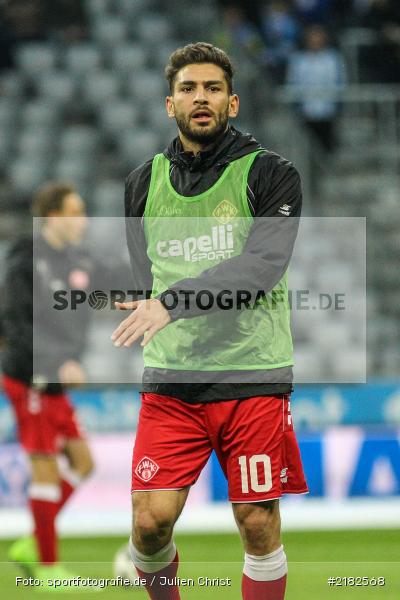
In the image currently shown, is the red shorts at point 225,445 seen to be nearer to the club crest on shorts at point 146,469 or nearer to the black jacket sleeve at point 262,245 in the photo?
the club crest on shorts at point 146,469

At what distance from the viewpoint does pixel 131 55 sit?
1258cm

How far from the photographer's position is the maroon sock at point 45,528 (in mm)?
6113

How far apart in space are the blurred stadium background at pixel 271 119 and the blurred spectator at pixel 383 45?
1 centimetres

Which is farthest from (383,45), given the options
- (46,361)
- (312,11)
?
(46,361)

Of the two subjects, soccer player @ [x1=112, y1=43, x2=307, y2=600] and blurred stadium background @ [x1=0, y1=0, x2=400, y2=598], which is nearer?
soccer player @ [x1=112, y1=43, x2=307, y2=600]

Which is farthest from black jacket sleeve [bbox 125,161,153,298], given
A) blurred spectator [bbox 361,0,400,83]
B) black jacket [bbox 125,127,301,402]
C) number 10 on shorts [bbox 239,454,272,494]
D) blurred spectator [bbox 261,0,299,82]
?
blurred spectator [bbox 261,0,299,82]

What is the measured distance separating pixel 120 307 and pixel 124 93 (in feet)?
28.4

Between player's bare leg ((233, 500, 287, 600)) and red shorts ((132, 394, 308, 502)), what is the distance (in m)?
0.05

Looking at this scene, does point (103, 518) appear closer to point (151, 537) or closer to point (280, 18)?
point (151, 537)

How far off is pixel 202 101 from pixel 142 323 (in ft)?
2.80

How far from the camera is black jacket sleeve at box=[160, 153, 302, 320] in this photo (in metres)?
3.98

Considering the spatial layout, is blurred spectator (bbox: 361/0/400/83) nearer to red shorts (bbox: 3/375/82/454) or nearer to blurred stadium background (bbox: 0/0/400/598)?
blurred stadium background (bbox: 0/0/400/598)

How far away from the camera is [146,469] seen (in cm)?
418

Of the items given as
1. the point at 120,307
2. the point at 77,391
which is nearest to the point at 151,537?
the point at 120,307
